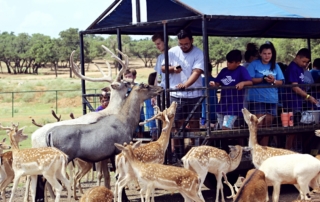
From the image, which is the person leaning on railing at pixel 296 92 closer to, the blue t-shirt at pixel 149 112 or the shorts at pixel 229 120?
the shorts at pixel 229 120

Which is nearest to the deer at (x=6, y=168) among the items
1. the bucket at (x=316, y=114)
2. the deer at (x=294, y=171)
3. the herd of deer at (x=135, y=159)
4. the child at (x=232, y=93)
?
the herd of deer at (x=135, y=159)

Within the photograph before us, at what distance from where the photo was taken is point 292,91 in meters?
11.2

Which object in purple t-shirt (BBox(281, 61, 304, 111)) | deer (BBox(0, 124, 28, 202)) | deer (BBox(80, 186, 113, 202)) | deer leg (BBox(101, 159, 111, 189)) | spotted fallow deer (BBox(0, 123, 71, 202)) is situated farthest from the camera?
purple t-shirt (BBox(281, 61, 304, 111))

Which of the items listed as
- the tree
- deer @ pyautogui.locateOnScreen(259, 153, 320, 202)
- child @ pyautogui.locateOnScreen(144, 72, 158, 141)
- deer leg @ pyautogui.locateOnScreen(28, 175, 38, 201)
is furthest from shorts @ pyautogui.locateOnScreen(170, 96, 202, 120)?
the tree

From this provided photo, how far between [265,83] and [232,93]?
31.0 inches

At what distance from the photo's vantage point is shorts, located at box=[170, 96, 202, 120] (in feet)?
34.2

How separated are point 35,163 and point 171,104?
223cm

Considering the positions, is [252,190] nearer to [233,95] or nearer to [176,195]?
[233,95]

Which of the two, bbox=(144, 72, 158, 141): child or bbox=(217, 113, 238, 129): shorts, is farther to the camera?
bbox=(144, 72, 158, 141): child

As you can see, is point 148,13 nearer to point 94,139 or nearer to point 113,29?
point 113,29

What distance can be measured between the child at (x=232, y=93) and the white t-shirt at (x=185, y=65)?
0.33 meters

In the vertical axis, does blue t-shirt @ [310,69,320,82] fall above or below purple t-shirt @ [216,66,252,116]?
above

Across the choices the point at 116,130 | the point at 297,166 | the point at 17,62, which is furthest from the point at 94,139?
the point at 17,62

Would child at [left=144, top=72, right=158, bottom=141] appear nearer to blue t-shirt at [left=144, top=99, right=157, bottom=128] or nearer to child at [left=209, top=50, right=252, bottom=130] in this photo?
blue t-shirt at [left=144, top=99, right=157, bottom=128]
